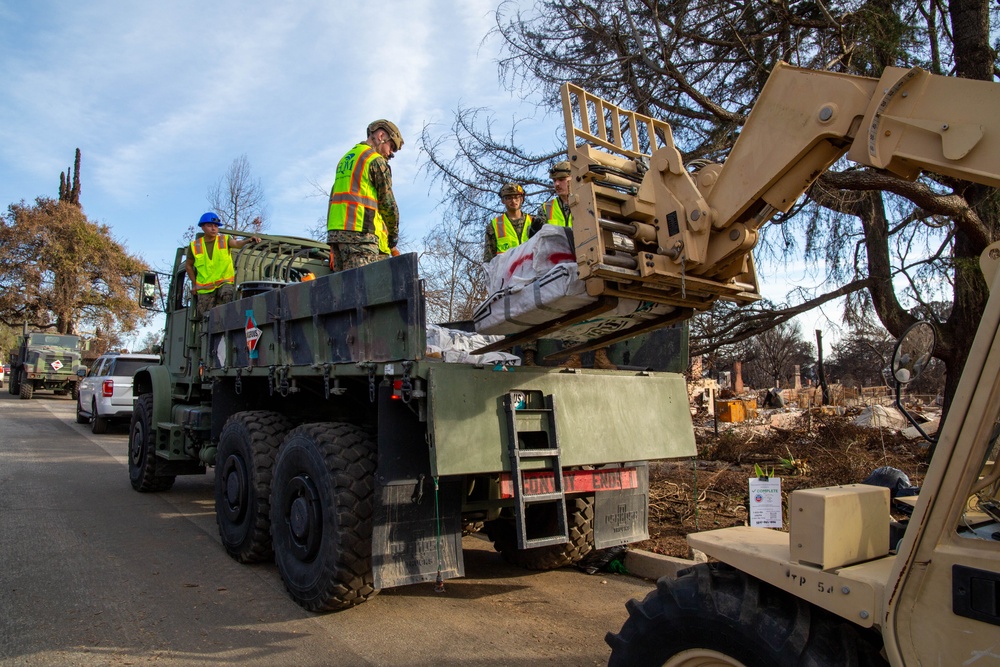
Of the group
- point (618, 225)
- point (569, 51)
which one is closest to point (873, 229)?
point (569, 51)

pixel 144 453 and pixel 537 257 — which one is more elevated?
pixel 537 257

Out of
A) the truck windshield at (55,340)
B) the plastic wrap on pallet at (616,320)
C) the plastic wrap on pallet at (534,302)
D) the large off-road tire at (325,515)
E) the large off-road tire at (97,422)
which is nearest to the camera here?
the plastic wrap on pallet at (534,302)

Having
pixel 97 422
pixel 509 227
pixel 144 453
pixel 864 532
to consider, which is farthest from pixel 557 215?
pixel 97 422

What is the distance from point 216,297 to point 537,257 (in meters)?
5.31

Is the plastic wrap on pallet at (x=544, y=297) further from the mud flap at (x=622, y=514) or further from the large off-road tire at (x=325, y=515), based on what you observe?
the mud flap at (x=622, y=514)

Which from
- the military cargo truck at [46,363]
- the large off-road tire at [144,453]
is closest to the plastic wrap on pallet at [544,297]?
the large off-road tire at [144,453]

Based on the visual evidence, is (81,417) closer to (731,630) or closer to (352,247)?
(352,247)

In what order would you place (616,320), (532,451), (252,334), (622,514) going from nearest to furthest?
(616,320) → (532,451) → (622,514) → (252,334)

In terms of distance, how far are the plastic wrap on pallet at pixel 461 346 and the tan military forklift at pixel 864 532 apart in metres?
2.19

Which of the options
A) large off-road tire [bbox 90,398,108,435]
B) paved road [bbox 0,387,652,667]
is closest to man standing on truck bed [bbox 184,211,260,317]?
paved road [bbox 0,387,652,667]

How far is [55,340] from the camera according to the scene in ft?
92.9

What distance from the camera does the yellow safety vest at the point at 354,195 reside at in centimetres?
538

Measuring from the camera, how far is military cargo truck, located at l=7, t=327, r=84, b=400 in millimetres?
27141

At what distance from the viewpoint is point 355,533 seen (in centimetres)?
412
